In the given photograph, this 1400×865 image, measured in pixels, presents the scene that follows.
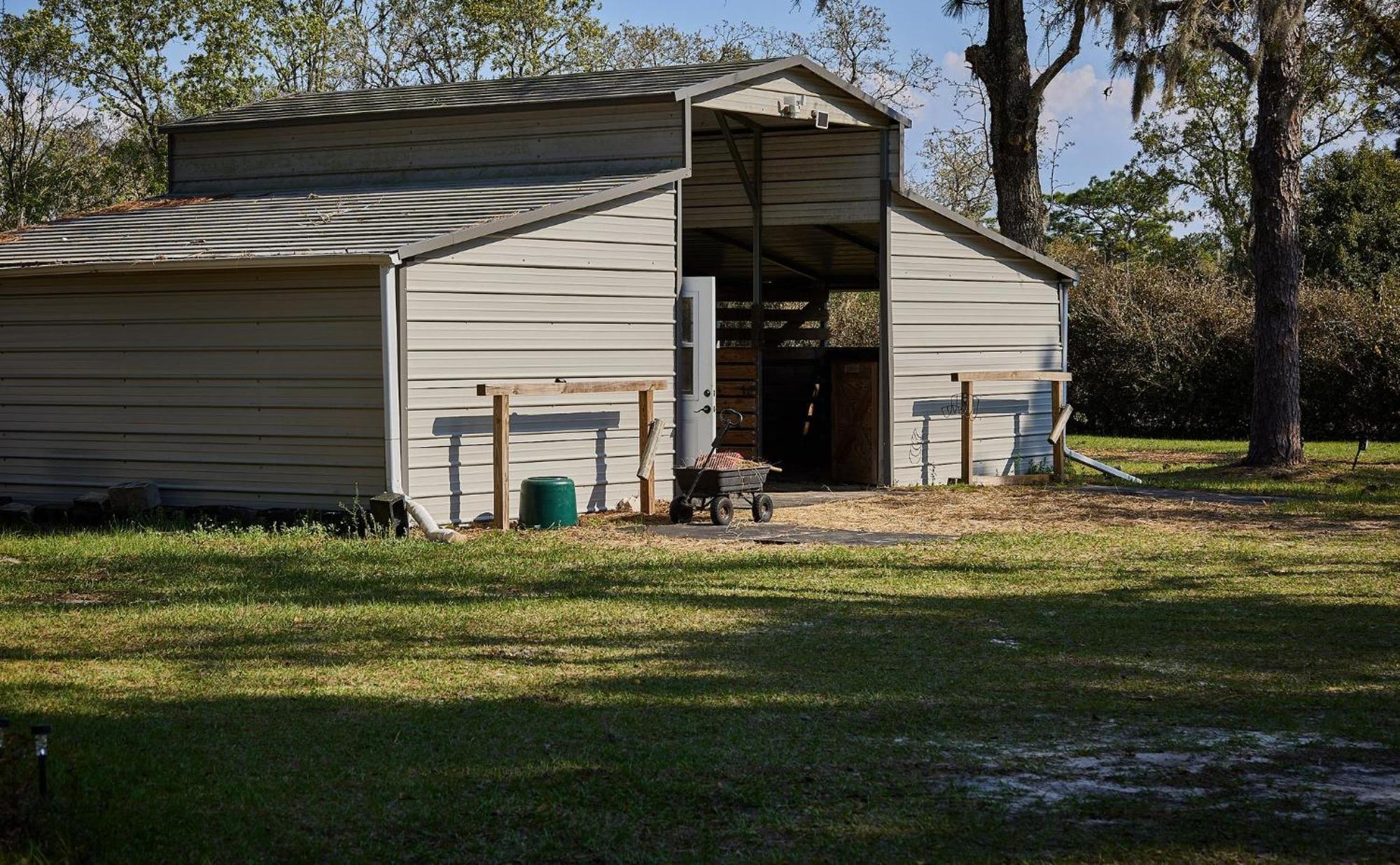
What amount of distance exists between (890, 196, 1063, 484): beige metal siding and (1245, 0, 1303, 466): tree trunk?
2.75 m

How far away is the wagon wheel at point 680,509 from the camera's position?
13.9m

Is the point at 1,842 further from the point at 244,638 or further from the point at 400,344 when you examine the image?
the point at 400,344

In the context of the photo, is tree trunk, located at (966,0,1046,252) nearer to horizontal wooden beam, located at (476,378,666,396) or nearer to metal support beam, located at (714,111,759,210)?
metal support beam, located at (714,111,759,210)

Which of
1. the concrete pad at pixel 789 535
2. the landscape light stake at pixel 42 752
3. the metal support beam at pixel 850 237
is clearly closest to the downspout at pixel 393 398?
the concrete pad at pixel 789 535

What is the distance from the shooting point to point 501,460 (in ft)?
43.5

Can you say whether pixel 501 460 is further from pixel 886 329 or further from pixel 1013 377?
pixel 1013 377

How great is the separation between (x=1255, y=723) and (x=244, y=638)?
17.7ft

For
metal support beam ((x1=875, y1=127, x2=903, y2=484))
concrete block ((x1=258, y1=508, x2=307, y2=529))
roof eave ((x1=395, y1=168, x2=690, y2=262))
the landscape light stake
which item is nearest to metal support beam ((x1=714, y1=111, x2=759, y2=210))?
metal support beam ((x1=875, y1=127, x2=903, y2=484))

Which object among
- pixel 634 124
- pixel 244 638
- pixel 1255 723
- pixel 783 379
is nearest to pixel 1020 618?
pixel 1255 723

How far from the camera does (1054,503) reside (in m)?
15.6

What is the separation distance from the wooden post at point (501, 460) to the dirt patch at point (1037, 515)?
108 inches

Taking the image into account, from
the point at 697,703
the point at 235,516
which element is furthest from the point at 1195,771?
the point at 235,516

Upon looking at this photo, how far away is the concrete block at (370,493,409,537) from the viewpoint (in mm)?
12570

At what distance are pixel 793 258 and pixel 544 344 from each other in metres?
7.47
